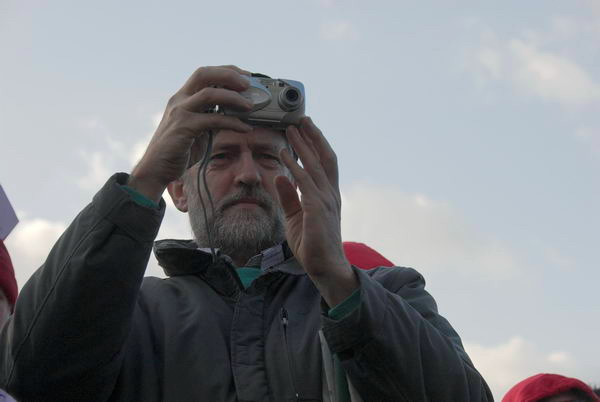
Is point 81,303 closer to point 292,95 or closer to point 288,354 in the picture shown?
point 288,354

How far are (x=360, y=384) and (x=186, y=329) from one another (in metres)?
0.68

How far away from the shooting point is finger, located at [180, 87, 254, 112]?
3.26 m

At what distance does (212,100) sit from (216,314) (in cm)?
77

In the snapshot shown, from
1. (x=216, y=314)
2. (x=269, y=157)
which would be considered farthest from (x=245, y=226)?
(x=216, y=314)

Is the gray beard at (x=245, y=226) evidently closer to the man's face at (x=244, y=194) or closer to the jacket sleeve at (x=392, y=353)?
the man's face at (x=244, y=194)

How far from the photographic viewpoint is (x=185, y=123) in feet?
10.7

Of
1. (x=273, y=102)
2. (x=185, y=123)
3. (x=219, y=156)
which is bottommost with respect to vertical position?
(x=185, y=123)

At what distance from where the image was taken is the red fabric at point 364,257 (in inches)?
220

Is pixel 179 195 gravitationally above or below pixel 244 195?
above

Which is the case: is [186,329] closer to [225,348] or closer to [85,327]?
[225,348]

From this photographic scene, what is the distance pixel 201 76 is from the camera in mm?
3346

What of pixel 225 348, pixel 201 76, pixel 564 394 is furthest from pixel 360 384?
pixel 564 394

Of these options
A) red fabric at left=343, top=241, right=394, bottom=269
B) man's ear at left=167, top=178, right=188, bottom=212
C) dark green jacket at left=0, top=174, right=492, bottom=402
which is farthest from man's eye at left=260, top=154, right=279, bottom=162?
red fabric at left=343, top=241, right=394, bottom=269

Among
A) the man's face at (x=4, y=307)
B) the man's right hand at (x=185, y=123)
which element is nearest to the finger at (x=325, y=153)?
the man's right hand at (x=185, y=123)
